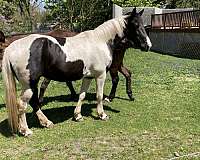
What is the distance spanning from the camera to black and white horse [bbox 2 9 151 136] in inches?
222

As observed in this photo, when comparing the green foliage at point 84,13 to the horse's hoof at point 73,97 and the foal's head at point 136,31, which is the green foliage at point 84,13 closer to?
the horse's hoof at point 73,97

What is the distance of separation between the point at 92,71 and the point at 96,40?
52cm

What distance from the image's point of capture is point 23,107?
587 centimetres

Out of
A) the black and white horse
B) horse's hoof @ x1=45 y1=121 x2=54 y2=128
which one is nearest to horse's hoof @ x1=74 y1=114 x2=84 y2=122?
the black and white horse

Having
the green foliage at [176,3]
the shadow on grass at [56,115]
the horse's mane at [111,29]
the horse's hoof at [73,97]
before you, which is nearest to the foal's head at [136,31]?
the horse's mane at [111,29]

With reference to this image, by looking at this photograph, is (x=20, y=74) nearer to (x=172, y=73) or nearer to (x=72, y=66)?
(x=72, y=66)

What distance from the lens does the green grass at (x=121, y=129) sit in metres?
5.29

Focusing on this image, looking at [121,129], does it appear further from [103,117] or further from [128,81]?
[128,81]

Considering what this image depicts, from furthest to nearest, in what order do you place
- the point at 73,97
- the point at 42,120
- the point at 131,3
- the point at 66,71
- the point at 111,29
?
the point at 131,3
the point at 73,97
the point at 111,29
the point at 42,120
the point at 66,71

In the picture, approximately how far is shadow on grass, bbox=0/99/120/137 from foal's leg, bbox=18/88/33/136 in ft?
0.79

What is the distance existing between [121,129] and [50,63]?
1.54 metres

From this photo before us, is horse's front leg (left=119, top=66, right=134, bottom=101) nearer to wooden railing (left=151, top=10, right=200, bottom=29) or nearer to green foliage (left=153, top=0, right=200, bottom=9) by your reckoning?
wooden railing (left=151, top=10, right=200, bottom=29)

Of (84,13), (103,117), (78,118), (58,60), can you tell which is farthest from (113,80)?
(84,13)

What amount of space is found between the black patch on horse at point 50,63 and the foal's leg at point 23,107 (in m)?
0.25
